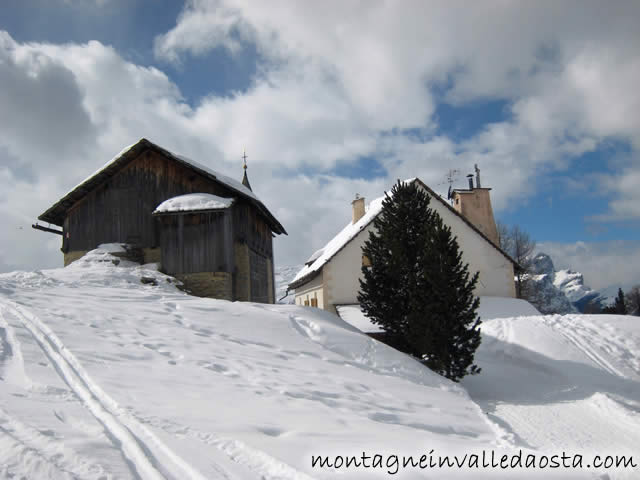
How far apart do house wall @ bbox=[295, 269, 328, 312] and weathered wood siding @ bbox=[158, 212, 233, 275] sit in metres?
6.49

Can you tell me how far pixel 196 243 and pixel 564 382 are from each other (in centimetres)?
1287

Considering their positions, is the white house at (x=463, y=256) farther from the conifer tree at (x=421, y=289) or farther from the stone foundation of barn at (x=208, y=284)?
the conifer tree at (x=421, y=289)

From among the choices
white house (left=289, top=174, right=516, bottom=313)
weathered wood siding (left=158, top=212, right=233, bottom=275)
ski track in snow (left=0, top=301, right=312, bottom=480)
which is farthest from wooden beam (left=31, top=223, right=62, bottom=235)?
ski track in snow (left=0, top=301, right=312, bottom=480)

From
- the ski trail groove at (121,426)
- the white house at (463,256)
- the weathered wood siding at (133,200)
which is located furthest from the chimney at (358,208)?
the ski trail groove at (121,426)

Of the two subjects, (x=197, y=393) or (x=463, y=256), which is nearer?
(x=197, y=393)

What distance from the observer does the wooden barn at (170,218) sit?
16.3 m

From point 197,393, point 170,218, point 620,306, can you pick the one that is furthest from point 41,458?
point 620,306

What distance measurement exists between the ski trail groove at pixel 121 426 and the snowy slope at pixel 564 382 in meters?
4.82

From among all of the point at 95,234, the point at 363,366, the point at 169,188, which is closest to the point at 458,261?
the point at 363,366

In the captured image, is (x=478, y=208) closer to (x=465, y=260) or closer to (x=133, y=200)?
(x=465, y=260)

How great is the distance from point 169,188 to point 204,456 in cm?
1532

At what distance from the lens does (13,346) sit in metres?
6.35

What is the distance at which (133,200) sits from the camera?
688 inches

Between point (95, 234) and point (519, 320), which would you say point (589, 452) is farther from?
point (95, 234)
